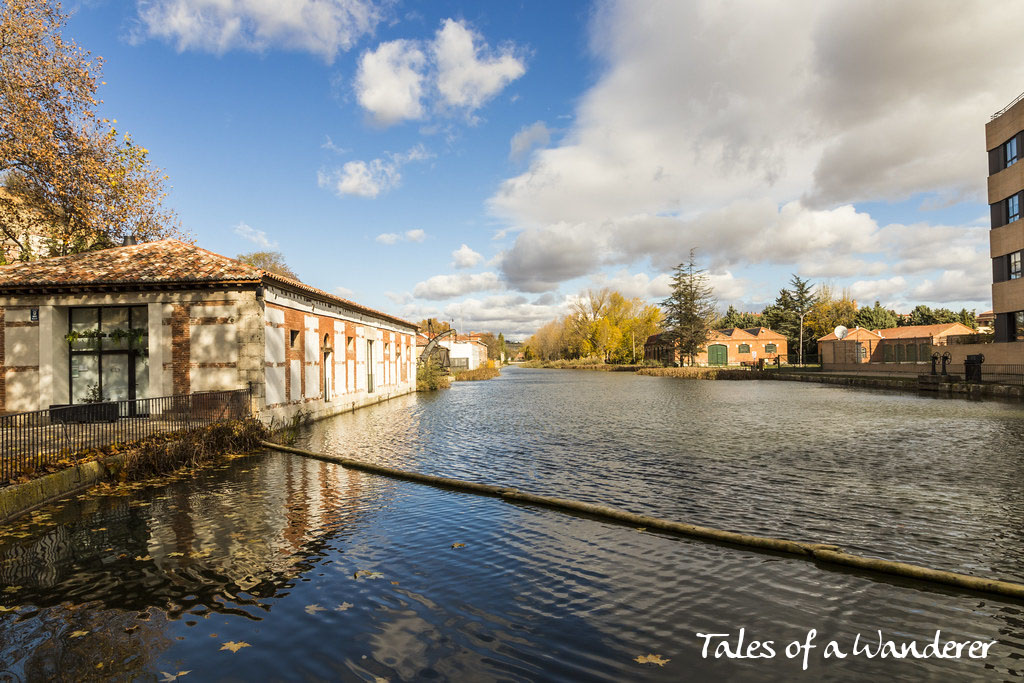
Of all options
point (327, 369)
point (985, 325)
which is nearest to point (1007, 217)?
point (327, 369)

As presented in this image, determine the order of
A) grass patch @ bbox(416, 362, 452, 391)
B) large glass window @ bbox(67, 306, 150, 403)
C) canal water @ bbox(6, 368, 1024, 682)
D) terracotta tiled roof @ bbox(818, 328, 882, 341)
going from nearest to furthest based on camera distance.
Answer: canal water @ bbox(6, 368, 1024, 682)
large glass window @ bbox(67, 306, 150, 403)
grass patch @ bbox(416, 362, 452, 391)
terracotta tiled roof @ bbox(818, 328, 882, 341)

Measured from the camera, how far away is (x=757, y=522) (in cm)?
790

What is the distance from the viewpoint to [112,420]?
14.7 metres

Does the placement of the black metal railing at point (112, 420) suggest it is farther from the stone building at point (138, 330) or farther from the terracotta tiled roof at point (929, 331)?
the terracotta tiled roof at point (929, 331)

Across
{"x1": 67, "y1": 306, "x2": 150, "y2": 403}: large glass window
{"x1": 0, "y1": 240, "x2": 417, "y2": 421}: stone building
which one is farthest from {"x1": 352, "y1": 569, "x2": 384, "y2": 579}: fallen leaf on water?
{"x1": 67, "y1": 306, "x2": 150, "y2": 403}: large glass window

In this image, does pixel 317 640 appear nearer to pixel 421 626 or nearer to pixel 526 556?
pixel 421 626

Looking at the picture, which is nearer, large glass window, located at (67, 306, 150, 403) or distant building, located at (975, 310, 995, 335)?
large glass window, located at (67, 306, 150, 403)

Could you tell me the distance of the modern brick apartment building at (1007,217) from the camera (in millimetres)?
31672

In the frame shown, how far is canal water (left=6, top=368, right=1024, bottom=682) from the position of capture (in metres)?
4.37

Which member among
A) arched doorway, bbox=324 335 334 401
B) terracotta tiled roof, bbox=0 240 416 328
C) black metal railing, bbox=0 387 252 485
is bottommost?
black metal railing, bbox=0 387 252 485

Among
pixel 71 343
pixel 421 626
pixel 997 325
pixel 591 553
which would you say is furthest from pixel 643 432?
pixel 997 325

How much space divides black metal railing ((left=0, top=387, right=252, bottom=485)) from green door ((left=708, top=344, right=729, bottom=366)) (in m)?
78.3

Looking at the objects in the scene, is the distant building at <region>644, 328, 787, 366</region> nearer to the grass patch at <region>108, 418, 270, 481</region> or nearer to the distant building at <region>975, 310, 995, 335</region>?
the distant building at <region>975, 310, 995, 335</region>

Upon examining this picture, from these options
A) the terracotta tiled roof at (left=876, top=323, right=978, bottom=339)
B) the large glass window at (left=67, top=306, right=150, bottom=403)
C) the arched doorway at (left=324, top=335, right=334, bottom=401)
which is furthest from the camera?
the terracotta tiled roof at (left=876, top=323, right=978, bottom=339)
